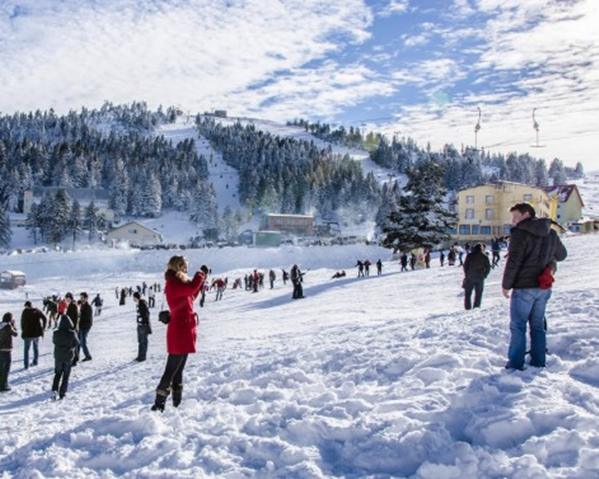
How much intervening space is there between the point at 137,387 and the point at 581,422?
6681 millimetres

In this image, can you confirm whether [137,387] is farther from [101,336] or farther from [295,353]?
[101,336]

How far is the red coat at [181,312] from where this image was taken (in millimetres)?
6242

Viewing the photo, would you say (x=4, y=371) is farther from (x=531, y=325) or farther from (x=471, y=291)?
(x=471, y=291)

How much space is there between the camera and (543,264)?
596 cm

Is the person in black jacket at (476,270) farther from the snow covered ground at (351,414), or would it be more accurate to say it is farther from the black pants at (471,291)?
the snow covered ground at (351,414)

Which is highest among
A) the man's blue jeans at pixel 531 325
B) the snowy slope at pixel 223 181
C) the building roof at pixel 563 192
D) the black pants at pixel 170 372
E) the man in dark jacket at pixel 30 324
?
the snowy slope at pixel 223 181

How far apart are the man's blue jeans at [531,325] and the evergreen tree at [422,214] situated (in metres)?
32.2

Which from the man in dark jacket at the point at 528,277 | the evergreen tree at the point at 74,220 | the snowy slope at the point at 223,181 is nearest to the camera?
the man in dark jacket at the point at 528,277

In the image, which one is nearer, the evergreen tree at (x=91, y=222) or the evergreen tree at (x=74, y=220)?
the evergreen tree at (x=74, y=220)

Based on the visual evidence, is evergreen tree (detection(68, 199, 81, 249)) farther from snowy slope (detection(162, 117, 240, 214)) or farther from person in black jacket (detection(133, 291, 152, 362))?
person in black jacket (detection(133, 291, 152, 362))

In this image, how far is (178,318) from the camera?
636cm

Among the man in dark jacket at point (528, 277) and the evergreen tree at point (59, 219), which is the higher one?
the evergreen tree at point (59, 219)

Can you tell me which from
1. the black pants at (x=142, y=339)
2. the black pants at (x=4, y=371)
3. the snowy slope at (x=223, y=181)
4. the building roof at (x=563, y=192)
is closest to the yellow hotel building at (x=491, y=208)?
the building roof at (x=563, y=192)

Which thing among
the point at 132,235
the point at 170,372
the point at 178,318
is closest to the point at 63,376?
the point at 170,372
